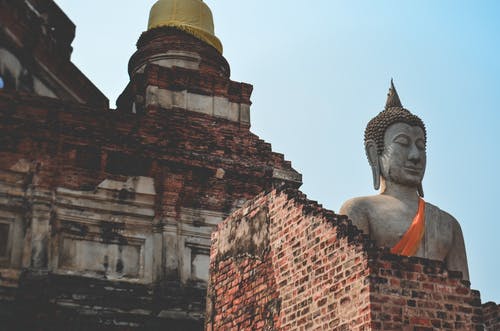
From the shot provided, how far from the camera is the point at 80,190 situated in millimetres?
13828

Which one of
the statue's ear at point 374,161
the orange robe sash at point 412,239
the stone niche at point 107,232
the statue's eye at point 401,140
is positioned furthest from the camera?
the stone niche at point 107,232

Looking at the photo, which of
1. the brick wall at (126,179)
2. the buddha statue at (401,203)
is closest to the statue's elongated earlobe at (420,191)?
the buddha statue at (401,203)

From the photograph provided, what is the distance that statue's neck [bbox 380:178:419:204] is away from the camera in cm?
866

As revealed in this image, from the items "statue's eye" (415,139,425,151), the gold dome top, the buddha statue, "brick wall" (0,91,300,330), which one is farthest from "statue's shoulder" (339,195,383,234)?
the gold dome top

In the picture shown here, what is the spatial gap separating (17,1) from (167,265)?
6.60 metres

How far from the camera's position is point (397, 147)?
28.8 feet

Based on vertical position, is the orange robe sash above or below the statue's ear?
below

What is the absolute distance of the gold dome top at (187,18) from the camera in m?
18.2

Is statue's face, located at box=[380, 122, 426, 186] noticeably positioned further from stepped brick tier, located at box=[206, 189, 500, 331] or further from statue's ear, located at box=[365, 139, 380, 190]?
stepped brick tier, located at box=[206, 189, 500, 331]

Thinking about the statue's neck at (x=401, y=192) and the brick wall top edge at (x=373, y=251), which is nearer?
the brick wall top edge at (x=373, y=251)

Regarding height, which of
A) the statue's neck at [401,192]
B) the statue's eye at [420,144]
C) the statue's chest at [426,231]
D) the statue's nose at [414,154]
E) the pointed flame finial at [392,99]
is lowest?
the statue's chest at [426,231]

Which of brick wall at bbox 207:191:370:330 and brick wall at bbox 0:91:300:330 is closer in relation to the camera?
brick wall at bbox 207:191:370:330

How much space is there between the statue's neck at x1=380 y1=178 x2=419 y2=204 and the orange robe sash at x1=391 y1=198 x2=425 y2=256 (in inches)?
12.7

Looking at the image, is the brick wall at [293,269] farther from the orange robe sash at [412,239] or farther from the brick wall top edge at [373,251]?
the orange robe sash at [412,239]
